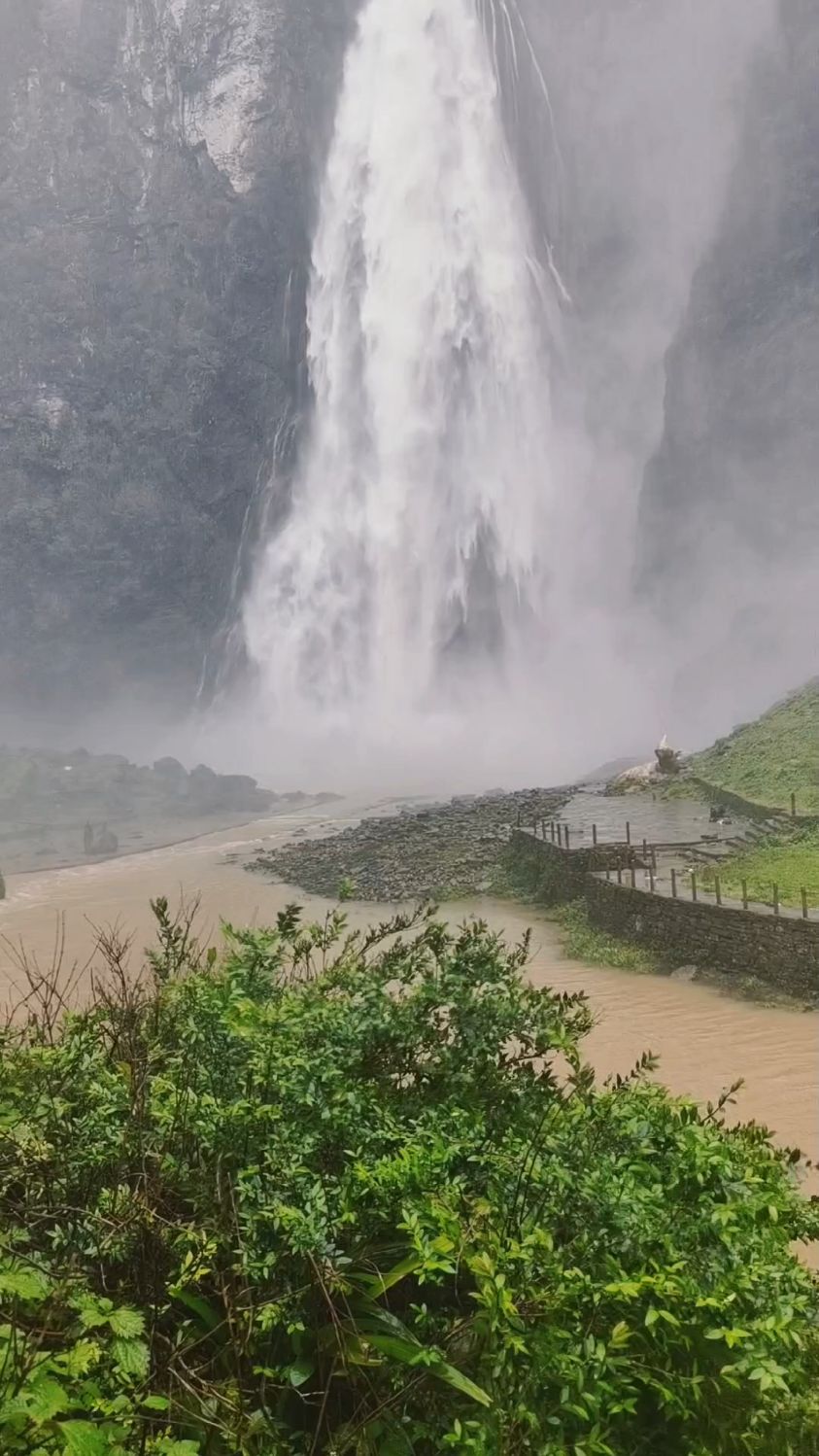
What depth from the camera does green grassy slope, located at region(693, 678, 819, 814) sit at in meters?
17.8

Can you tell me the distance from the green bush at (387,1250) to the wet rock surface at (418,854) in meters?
12.6

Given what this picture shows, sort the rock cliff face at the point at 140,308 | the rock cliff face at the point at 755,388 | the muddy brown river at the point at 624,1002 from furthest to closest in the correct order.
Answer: the rock cliff face at the point at 140,308, the rock cliff face at the point at 755,388, the muddy brown river at the point at 624,1002

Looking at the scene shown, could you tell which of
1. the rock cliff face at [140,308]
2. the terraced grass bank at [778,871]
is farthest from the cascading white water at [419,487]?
the terraced grass bank at [778,871]

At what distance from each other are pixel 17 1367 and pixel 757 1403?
5.18 feet

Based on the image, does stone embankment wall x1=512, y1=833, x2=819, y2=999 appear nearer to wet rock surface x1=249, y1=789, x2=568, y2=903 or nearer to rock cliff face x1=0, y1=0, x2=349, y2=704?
wet rock surface x1=249, y1=789, x2=568, y2=903

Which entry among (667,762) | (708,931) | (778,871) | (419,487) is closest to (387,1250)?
(708,931)

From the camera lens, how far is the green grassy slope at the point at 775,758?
17766mm

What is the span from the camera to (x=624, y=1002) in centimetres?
982

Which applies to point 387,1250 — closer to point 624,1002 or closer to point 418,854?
point 624,1002

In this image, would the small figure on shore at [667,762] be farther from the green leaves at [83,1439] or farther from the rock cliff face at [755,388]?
the green leaves at [83,1439]

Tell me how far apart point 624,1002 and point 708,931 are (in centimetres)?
→ 148

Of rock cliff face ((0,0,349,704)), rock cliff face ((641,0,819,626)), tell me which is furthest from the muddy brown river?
rock cliff face ((0,0,349,704))

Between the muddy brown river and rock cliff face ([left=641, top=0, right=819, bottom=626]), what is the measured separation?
3088cm

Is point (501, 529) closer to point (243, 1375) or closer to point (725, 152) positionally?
point (725, 152)
